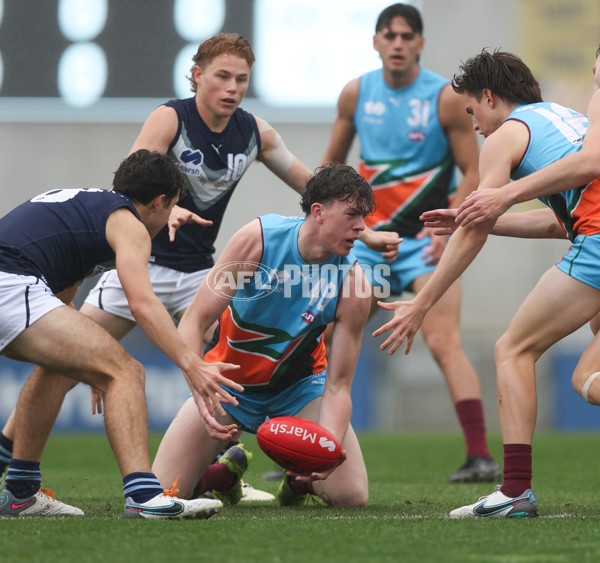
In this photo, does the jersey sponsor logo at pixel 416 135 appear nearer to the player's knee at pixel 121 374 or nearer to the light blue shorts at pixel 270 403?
the light blue shorts at pixel 270 403

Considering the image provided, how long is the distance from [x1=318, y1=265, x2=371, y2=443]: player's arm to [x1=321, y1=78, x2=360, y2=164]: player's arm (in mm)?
2121

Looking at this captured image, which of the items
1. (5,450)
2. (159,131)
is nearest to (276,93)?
(159,131)

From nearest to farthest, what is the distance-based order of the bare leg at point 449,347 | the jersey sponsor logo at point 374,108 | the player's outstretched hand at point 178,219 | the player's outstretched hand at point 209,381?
the player's outstretched hand at point 209,381
the player's outstretched hand at point 178,219
the bare leg at point 449,347
the jersey sponsor logo at point 374,108

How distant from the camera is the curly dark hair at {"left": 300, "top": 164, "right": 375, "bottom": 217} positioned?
3850mm

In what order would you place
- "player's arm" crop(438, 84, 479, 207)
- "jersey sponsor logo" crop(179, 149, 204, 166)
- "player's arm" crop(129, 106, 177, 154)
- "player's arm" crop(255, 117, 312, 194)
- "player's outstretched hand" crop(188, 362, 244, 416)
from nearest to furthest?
1. "player's outstretched hand" crop(188, 362, 244, 416)
2. "player's arm" crop(129, 106, 177, 154)
3. "jersey sponsor logo" crop(179, 149, 204, 166)
4. "player's arm" crop(255, 117, 312, 194)
5. "player's arm" crop(438, 84, 479, 207)

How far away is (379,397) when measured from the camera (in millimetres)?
12352

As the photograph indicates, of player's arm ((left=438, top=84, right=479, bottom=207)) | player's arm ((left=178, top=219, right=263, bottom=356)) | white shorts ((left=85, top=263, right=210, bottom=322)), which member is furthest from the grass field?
player's arm ((left=438, top=84, right=479, bottom=207))

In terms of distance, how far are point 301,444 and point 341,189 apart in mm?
974

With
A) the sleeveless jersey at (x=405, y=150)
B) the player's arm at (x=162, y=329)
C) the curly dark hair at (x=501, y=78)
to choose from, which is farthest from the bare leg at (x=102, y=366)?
the sleeveless jersey at (x=405, y=150)

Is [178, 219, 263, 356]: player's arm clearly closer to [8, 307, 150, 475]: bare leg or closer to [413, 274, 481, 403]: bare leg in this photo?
[8, 307, 150, 475]: bare leg

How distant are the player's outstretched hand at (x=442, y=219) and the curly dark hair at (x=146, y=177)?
0.95 meters

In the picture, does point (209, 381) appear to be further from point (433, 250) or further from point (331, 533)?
point (433, 250)

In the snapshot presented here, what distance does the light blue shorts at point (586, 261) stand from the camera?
11.7ft

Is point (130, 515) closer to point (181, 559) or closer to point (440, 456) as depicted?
point (181, 559)
